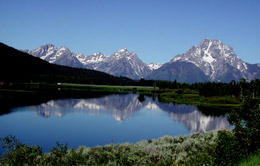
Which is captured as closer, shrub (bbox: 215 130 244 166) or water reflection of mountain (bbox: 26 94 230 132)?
shrub (bbox: 215 130 244 166)

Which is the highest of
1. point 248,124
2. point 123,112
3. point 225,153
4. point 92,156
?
point 248,124

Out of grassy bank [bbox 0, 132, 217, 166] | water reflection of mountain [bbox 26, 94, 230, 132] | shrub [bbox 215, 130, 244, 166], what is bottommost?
water reflection of mountain [bbox 26, 94, 230, 132]

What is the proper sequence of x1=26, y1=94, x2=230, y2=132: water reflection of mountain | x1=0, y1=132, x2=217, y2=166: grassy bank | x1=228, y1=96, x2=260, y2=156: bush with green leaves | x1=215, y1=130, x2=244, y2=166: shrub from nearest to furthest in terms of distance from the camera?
x1=215, y1=130, x2=244, y2=166: shrub
x1=0, y1=132, x2=217, y2=166: grassy bank
x1=228, y1=96, x2=260, y2=156: bush with green leaves
x1=26, y1=94, x2=230, y2=132: water reflection of mountain

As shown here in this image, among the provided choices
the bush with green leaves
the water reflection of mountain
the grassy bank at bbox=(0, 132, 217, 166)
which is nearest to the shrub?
the grassy bank at bbox=(0, 132, 217, 166)

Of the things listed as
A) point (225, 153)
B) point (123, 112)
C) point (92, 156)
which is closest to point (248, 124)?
point (225, 153)

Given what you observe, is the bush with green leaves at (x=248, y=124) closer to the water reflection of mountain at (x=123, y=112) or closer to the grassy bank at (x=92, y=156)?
the grassy bank at (x=92, y=156)

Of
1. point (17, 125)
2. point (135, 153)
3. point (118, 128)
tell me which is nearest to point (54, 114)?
point (17, 125)

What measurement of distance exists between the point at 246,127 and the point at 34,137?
34.1 m

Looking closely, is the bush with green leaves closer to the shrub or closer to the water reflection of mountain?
the shrub

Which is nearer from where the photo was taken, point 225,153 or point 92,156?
point 225,153

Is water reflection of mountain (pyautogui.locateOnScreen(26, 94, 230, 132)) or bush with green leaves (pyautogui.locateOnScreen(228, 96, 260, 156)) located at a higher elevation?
bush with green leaves (pyautogui.locateOnScreen(228, 96, 260, 156))

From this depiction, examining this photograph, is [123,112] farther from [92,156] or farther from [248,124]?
[248,124]

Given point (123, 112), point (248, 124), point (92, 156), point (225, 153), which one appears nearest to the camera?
point (225, 153)

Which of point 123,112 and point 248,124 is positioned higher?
point 248,124
